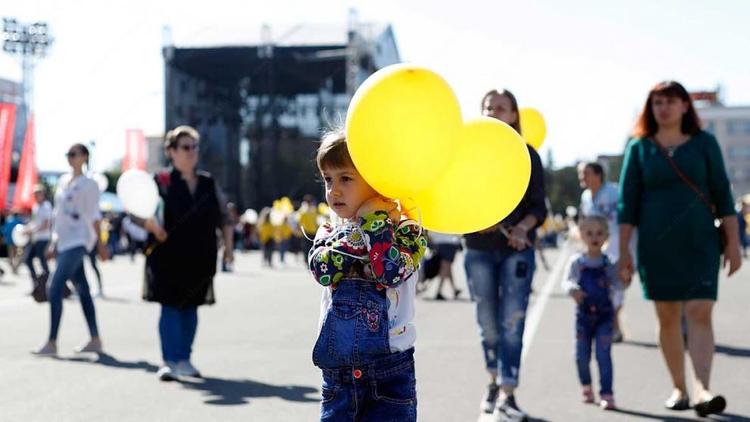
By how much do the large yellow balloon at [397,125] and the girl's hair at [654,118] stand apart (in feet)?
9.89

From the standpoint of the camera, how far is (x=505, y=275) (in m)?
6.01

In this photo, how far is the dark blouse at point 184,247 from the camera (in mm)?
7715

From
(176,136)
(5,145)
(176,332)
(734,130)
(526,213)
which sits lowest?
(176,332)

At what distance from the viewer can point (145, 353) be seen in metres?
9.12

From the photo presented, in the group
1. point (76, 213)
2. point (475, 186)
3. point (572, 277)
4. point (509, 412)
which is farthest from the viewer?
point (76, 213)

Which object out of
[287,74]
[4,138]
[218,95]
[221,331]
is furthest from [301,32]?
[221,331]

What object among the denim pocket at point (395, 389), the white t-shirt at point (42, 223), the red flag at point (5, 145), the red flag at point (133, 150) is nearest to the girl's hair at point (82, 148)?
the denim pocket at point (395, 389)

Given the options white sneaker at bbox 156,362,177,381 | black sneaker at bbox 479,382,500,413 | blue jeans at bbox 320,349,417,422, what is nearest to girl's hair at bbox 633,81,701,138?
black sneaker at bbox 479,382,500,413

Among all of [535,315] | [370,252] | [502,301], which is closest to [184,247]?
[502,301]

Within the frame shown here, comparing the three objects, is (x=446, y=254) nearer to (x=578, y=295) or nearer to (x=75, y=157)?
(x=75, y=157)

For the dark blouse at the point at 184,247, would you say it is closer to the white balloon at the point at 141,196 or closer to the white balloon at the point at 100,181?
the white balloon at the point at 141,196

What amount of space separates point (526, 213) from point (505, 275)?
1.25ft

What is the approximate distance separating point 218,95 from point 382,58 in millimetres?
11380

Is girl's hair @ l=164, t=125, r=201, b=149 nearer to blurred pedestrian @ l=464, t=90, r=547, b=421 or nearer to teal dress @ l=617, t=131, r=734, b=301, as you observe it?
blurred pedestrian @ l=464, t=90, r=547, b=421
